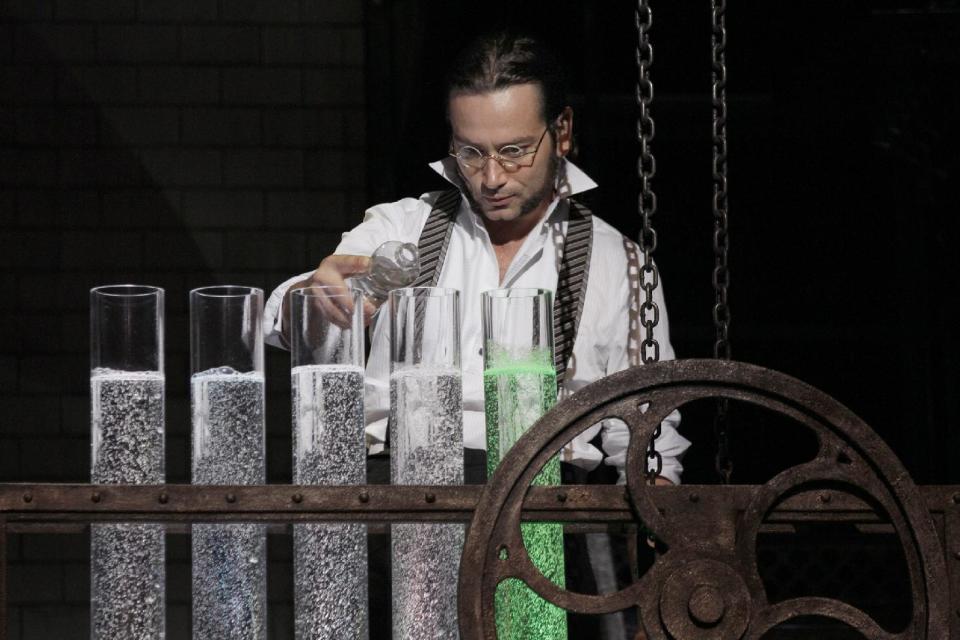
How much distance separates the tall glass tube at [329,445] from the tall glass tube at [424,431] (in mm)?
39

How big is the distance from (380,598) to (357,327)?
573mm

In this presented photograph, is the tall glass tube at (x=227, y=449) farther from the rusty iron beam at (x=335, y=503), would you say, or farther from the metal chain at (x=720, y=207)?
the metal chain at (x=720, y=207)

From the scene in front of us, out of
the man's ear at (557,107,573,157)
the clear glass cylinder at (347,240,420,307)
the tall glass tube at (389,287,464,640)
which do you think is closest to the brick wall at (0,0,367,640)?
the man's ear at (557,107,573,157)

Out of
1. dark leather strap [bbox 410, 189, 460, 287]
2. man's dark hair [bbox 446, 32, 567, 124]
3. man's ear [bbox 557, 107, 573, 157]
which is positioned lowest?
dark leather strap [bbox 410, 189, 460, 287]

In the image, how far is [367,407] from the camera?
2.05 meters

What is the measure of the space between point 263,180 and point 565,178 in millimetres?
2389

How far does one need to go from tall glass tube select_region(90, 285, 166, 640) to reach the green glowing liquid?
343mm

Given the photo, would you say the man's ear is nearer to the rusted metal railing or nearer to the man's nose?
the man's nose

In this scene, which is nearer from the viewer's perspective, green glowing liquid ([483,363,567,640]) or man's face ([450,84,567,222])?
green glowing liquid ([483,363,567,640])

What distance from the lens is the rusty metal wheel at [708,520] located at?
1461mm

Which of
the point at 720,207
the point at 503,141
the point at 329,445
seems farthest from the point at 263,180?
the point at 329,445

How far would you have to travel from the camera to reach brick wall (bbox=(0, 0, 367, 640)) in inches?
179

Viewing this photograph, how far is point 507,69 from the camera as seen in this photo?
7.36 feet

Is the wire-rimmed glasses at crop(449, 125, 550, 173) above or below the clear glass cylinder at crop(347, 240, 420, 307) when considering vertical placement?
above
